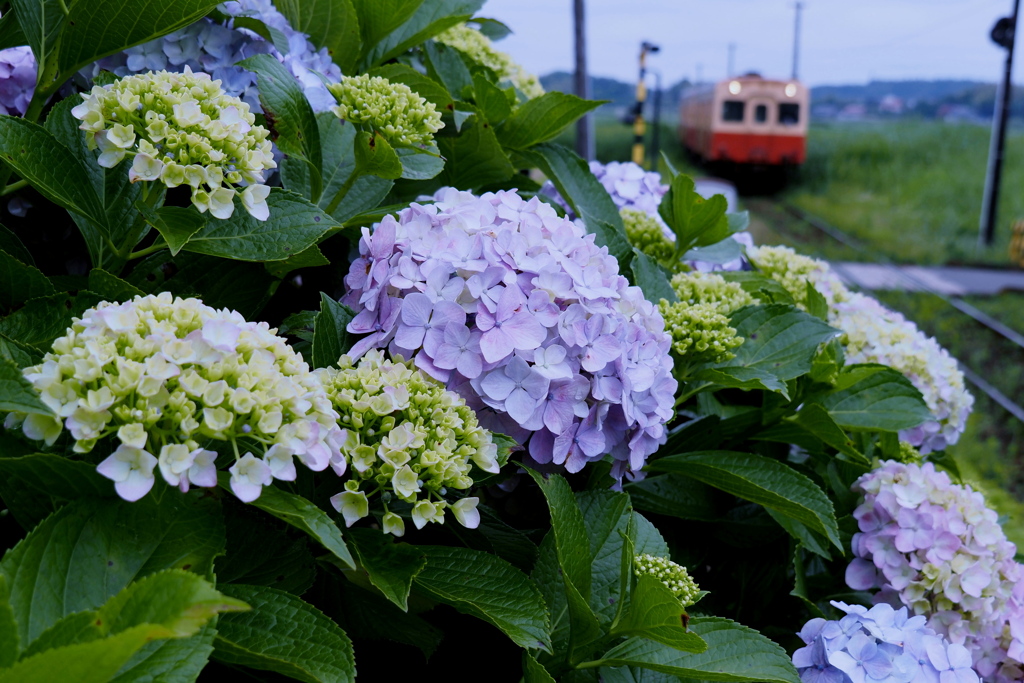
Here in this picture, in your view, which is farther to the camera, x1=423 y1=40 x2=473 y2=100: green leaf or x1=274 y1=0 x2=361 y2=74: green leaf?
x1=423 y1=40 x2=473 y2=100: green leaf

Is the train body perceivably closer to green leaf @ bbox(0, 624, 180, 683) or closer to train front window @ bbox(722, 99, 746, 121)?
train front window @ bbox(722, 99, 746, 121)

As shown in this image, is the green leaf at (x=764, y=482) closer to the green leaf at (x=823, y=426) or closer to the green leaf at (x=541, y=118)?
the green leaf at (x=823, y=426)

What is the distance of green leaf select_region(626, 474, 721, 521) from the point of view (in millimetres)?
1220

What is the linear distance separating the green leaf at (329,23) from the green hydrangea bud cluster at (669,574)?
85cm

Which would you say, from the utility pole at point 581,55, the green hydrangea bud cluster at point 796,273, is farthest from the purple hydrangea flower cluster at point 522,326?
the utility pole at point 581,55

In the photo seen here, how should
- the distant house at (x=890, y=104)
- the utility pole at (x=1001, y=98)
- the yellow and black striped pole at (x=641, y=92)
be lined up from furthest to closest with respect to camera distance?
the distant house at (x=890, y=104), the yellow and black striped pole at (x=641, y=92), the utility pole at (x=1001, y=98)

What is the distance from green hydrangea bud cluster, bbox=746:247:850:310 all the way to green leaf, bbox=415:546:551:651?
0.98 m

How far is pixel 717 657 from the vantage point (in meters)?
0.90

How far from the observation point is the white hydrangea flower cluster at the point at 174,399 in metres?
0.62

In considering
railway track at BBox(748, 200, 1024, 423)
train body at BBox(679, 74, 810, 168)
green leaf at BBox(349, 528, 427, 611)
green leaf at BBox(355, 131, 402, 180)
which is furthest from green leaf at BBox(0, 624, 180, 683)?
train body at BBox(679, 74, 810, 168)

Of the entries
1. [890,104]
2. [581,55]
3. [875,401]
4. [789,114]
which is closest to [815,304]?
[875,401]

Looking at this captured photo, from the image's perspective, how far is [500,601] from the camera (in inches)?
31.6

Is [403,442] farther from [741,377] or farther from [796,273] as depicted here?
[796,273]

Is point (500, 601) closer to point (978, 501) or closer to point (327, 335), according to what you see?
point (327, 335)
